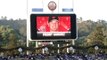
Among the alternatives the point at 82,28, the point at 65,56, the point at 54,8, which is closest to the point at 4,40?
the point at 82,28

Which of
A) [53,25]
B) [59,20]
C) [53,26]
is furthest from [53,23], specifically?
[59,20]

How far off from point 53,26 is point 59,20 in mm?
602

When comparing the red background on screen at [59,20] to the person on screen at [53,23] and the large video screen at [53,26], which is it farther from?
the person on screen at [53,23]

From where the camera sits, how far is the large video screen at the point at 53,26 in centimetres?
3756

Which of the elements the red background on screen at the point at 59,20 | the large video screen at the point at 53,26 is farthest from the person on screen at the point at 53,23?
the red background on screen at the point at 59,20

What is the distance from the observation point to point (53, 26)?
3769cm

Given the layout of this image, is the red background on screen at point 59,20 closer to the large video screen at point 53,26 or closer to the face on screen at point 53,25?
the large video screen at point 53,26

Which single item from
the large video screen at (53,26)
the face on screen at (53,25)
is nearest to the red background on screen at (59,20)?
the large video screen at (53,26)

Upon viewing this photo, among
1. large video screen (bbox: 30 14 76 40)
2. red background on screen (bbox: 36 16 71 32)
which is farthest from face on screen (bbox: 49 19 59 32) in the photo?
red background on screen (bbox: 36 16 71 32)

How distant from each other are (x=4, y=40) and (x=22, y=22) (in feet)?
146

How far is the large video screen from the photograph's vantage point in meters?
37.6

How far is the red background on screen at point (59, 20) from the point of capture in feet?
123

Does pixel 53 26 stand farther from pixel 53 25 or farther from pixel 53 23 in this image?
pixel 53 23

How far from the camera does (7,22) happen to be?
11600cm
